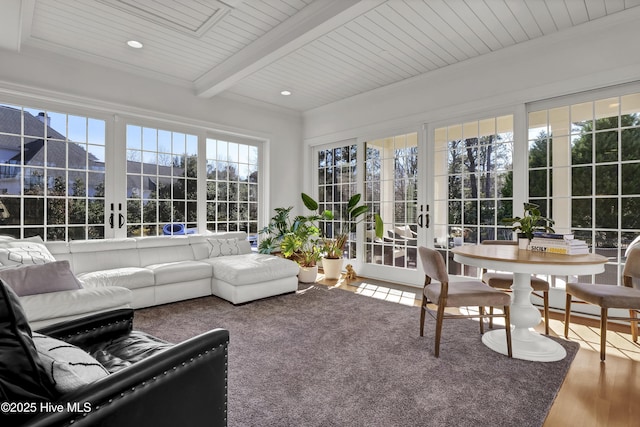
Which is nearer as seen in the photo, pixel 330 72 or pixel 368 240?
pixel 330 72

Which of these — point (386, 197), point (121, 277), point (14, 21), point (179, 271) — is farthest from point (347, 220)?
point (14, 21)

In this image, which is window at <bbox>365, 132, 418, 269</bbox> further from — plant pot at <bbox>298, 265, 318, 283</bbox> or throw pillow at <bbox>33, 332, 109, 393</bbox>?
throw pillow at <bbox>33, 332, 109, 393</bbox>

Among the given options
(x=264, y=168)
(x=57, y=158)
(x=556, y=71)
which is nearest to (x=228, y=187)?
(x=264, y=168)

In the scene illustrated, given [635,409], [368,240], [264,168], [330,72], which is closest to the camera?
[635,409]

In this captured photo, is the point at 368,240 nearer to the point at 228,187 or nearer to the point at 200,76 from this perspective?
the point at 228,187

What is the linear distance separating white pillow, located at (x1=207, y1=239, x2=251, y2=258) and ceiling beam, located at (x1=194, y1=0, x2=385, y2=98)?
210 cm

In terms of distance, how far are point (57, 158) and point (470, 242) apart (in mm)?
5117

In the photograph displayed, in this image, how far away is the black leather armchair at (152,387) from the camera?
0.96 meters

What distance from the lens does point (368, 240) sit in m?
5.49

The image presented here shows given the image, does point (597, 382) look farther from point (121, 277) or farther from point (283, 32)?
point (121, 277)

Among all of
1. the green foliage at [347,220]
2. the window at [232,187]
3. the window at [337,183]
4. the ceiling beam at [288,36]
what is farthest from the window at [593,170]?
the window at [232,187]

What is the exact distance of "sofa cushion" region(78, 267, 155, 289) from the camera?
134 inches

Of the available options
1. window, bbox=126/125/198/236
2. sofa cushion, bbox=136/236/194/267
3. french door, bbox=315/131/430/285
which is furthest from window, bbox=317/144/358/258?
sofa cushion, bbox=136/236/194/267

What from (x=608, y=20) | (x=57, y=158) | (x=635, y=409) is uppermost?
(x=608, y=20)
